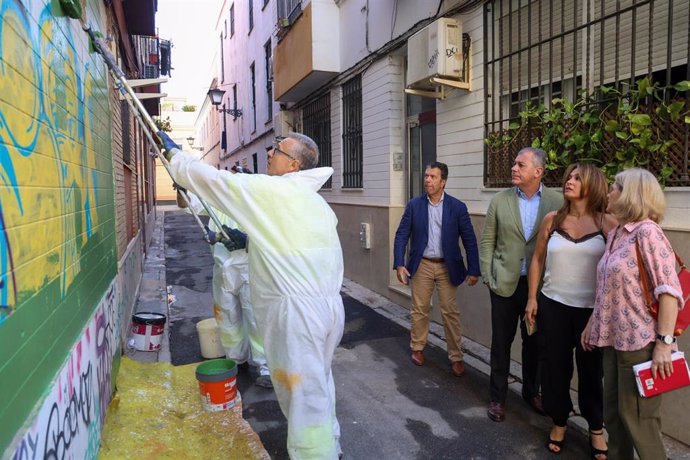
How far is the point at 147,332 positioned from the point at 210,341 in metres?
0.60

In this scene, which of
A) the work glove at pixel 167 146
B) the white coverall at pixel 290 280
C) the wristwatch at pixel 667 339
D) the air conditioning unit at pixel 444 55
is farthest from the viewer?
the air conditioning unit at pixel 444 55

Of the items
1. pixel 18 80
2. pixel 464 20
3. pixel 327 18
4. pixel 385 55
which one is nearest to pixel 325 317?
pixel 18 80

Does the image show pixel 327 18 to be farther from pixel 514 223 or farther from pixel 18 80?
pixel 18 80

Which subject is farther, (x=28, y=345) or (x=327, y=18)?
(x=327, y=18)

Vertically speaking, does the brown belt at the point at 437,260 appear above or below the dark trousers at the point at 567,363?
above

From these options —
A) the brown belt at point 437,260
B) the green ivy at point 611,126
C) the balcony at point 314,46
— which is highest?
the balcony at point 314,46

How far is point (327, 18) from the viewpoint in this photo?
8.98 metres

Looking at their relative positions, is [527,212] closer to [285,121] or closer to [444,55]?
[444,55]

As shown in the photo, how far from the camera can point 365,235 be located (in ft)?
26.3

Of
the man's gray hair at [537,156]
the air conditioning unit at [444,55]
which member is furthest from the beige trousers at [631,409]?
the air conditioning unit at [444,55]

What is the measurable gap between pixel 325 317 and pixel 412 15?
497 cm

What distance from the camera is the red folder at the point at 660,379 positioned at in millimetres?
2555

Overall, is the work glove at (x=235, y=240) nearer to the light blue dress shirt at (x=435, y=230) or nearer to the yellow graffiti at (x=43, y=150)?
the yellow graffiti at (x=43, y=150)

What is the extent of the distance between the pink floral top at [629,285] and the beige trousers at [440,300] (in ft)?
6.16
